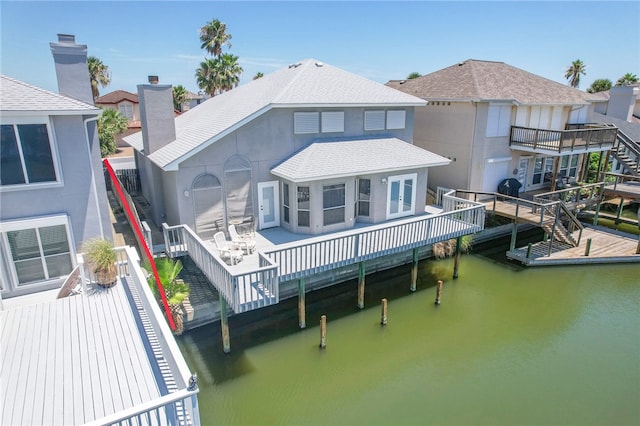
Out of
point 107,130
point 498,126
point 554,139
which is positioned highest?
point 498,126

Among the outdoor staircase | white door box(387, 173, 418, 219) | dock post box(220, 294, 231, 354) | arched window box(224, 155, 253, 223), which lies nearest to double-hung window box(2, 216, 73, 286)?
dock post box(220, 294, 231, 354)

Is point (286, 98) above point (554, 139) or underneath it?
above

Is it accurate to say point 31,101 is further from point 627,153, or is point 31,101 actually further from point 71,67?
point 627,153

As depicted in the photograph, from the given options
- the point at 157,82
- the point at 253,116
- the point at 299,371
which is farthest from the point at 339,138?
the point at 299,371

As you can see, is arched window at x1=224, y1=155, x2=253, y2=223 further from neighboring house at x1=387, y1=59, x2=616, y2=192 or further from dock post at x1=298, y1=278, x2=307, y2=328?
neighboring house at x1=387, y1=59, x2=616, y2=192

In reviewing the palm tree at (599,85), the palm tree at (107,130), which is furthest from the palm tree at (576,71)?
the palm tree at (107,130)

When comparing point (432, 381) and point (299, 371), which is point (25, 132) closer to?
Result: point (299, 371)

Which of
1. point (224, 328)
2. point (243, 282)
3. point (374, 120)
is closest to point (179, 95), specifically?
point (374, 120)
